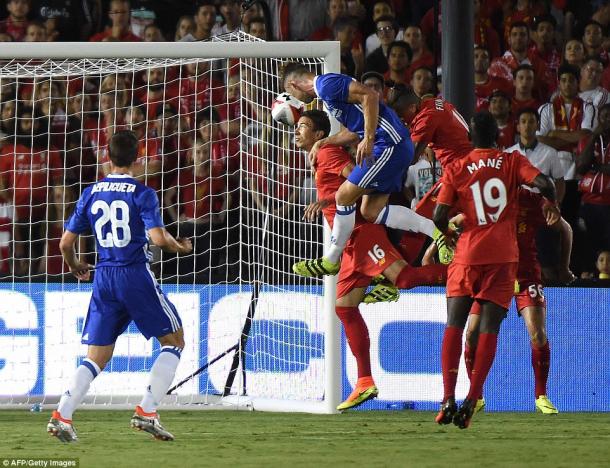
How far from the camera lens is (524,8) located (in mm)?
14398

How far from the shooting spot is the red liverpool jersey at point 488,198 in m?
8.16

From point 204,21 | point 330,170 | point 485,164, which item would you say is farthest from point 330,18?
point 485,164

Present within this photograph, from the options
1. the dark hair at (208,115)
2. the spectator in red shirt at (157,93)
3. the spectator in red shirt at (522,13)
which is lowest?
the dark hair at (208,115)

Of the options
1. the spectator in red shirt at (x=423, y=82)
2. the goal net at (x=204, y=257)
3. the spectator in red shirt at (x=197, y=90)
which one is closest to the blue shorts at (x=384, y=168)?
the goal net at (x=204, y=257)

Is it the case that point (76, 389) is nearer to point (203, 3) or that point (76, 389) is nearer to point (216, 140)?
point (216, 140)

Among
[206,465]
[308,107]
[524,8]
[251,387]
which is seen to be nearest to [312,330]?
[251,387]

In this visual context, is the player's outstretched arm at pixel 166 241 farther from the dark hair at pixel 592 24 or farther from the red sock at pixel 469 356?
the dark hair at pixel 592 24

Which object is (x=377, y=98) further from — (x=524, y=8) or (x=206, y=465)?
(x=524, y=8)

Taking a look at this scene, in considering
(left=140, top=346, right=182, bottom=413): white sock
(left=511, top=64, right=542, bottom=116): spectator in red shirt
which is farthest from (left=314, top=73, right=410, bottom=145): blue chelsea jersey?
(left=511, top=64, right=542, bottom=116): spectator in red shirt

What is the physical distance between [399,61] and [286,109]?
3.50 m

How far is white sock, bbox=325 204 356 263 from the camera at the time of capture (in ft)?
31.0

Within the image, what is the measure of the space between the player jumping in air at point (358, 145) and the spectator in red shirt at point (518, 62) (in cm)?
437

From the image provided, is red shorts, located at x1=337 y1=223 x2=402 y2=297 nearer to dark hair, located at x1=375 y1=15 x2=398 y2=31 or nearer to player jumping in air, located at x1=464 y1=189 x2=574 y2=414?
player jumping in air, located at x1=464 y1=189 x2=574 y2=414

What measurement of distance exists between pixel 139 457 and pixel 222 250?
4612mm
